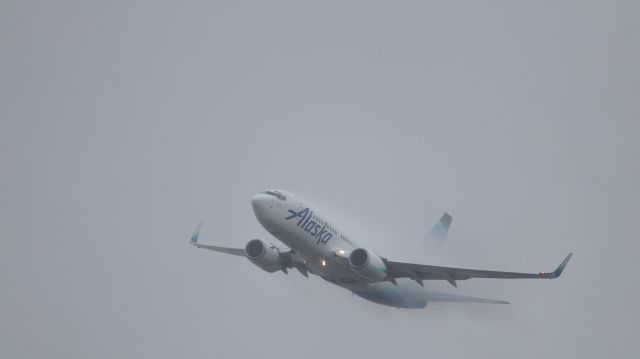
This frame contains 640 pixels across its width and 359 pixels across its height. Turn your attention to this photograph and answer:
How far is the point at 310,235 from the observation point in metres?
44.7

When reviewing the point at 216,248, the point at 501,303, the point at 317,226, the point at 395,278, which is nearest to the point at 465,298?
the point at 501,303

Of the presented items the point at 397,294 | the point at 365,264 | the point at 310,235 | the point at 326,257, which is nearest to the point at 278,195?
the point at 310,235

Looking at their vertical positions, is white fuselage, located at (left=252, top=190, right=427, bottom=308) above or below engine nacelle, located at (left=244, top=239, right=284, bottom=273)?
above

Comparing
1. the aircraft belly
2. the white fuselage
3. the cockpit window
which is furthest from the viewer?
the aircraft belly

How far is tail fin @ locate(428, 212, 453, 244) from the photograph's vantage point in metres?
63.8

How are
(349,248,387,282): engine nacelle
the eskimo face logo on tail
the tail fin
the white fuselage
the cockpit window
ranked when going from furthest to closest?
Answer: 1. the tail fin
2. (349,248,387,282): engine nacelle
3. the cockpit window
4. the eskimo face logo on tail
5. the white fuselage

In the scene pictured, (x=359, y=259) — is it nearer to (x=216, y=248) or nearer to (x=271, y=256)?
(x=271, y=256)

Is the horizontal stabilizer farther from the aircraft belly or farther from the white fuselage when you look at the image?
the white fuselage

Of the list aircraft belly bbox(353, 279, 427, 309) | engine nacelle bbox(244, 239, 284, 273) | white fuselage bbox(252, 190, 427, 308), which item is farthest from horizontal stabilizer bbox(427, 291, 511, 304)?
engine nacelle bbox(244, 239, 284, 273)

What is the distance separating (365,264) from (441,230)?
20.4 meters

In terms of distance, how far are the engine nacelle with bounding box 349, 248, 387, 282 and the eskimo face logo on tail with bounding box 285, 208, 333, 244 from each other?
197 cm

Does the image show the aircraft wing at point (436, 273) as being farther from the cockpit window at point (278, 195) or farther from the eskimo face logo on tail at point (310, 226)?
the cockpit window at point (278, 195)

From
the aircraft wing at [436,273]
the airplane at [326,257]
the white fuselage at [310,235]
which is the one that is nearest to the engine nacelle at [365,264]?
the airplane at [326,257]

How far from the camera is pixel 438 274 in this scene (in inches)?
1848
